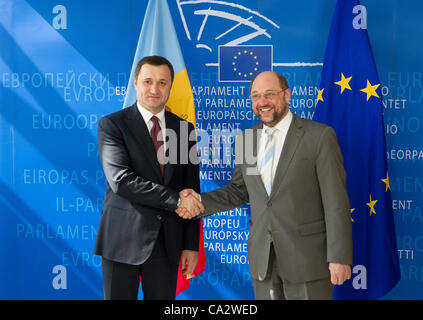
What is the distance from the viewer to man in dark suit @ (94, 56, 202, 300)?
7.48 ft

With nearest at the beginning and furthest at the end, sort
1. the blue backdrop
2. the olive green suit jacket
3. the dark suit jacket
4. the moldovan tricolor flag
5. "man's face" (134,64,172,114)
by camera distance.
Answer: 1. the olive green suit jacket
2. the dark suit jacket
3. "man's face" (134,64,172,114)
4. the moldovan tricolor flag
5. the blue backdrop

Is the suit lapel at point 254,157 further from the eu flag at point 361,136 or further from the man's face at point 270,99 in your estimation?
the eu flag at point 361,136

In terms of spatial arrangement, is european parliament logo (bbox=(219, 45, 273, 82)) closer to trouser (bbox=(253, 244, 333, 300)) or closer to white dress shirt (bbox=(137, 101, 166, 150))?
white dress shirt (bbox=(137, 101, 166, 150))

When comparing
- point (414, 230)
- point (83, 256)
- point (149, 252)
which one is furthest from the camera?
point (83, 256)

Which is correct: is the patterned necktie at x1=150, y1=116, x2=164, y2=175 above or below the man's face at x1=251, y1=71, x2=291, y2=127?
below

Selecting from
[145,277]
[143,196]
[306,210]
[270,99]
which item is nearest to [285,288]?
[306,210]

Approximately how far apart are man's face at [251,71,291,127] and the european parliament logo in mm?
1031

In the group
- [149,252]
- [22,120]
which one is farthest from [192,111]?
[22,120]

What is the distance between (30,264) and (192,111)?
80.3 inches

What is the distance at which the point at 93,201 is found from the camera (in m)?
3.51

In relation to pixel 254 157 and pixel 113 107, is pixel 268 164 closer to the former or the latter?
pixel 254 157

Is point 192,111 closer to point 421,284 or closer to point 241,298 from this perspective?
point 241,298

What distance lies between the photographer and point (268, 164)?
7.59ft

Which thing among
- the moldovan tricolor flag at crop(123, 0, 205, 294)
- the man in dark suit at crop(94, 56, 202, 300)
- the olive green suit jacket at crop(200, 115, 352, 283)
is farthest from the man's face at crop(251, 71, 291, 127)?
the moldovan tricolor flag at crop(123, 0, 205, 294)
